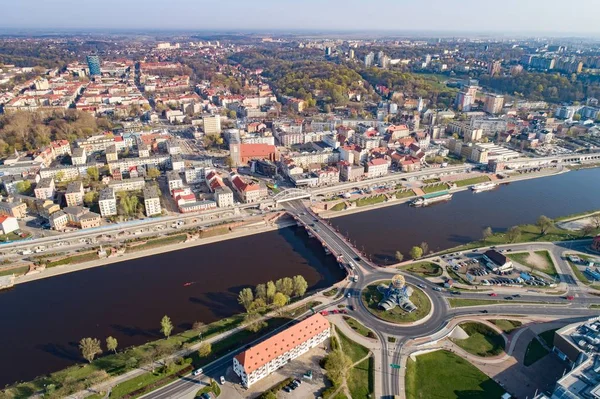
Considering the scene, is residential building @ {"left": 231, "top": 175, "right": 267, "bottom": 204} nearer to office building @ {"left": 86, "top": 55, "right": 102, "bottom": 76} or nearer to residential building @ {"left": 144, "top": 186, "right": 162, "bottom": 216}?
residential building @ {"left": 144, "top": 186, "right": 162, "bottom": 216}

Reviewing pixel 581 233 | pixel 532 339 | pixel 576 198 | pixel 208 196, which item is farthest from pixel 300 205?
pixel 576 198

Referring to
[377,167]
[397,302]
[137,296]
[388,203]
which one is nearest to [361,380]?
[397,302]

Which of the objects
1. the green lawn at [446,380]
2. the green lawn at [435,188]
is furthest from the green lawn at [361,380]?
the green lawn at [435,188]

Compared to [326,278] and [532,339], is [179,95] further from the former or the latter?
[532,339]

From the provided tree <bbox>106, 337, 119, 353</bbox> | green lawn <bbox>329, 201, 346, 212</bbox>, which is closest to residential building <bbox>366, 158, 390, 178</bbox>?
green lawn <bbox>329, 201, 346, 212</bbox>

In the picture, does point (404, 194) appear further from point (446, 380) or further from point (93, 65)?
point (93, 65)

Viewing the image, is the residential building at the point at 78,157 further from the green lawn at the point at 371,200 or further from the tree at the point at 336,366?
the tree at the point at 336,366
